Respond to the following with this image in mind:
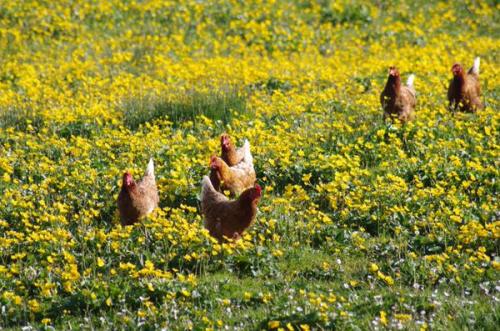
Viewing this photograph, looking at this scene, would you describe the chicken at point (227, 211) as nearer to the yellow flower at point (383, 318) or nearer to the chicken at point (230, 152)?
the chicken at point (230, 152)

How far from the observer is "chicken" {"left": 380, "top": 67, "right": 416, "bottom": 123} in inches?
414

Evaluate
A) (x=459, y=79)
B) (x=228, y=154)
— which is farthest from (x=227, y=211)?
(x=459, y=79)

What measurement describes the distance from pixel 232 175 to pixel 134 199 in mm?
1144

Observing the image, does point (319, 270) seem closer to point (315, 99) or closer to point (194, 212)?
point (194, 212)

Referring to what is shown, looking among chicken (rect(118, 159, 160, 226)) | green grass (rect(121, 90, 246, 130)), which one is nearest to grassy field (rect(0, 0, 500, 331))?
green grass (rect(121, 90, 246, 130))

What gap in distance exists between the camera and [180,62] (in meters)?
15.3

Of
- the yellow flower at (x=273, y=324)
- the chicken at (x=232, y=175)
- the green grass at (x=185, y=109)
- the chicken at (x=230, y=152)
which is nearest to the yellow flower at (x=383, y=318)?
the yellow flower at (x=273, y=324)

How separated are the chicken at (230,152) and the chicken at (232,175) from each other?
0.20 metres

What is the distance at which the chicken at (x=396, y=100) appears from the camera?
1052cm

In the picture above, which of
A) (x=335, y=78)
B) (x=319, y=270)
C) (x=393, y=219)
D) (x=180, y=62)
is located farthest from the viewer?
(x=180, y=62)

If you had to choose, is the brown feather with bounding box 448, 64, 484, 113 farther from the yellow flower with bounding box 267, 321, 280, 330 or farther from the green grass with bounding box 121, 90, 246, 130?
the yellow flower with bounding box 267, 321, 280, 330

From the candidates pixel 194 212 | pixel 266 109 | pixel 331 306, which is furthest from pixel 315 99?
pixel 331 306

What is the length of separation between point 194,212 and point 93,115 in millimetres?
3417

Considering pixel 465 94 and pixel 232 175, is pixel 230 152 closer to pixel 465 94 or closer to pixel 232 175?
pixel 232 175
